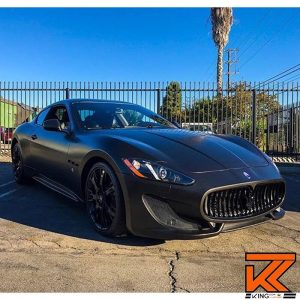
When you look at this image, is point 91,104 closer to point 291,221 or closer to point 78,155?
point 78,155

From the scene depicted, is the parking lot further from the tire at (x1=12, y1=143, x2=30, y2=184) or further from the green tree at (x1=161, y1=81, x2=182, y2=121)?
the green tree at (x1=161, y1=81, x2=182, y2=121)

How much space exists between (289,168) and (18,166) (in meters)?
6.77

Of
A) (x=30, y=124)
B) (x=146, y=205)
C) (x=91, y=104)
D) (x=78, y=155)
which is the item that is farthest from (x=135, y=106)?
(x=146, y=205)

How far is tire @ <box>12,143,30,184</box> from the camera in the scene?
22.0ft

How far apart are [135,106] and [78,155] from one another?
144 centimetres

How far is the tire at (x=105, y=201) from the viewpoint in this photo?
3920 mm

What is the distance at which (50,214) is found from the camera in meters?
5.11

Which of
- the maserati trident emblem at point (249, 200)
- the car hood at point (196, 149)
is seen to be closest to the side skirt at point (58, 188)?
the car hood at point (196, 149)

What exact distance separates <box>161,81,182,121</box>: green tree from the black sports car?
23.8ft

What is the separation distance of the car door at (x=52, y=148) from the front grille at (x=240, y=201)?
2011 millimetres

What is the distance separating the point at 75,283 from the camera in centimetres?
314

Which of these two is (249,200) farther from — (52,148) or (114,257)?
(52,148)

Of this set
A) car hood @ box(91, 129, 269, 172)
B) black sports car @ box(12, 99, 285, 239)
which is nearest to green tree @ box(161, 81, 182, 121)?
black sports car @ box(12, 99, 285, 239)

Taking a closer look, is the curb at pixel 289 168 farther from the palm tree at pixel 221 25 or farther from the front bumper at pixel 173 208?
the palm tree at pixel 221 25
